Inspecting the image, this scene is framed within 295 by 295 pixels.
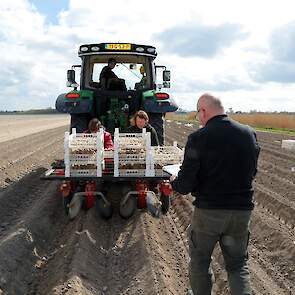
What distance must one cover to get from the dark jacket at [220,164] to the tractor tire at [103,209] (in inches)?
141

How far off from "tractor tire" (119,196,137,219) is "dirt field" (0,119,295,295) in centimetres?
11

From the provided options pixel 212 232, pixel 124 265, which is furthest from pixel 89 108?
pixel 212 232

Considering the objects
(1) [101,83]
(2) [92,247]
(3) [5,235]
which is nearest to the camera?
(2) [92,247]

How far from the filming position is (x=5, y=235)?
6.63 m

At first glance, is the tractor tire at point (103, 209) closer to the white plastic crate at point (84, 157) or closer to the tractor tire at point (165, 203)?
the white plastic crate at point (84, 157)

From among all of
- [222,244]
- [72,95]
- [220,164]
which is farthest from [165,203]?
[220,164]

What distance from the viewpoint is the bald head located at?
3.73 meters

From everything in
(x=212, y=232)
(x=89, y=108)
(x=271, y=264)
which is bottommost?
(x=271, y=264)

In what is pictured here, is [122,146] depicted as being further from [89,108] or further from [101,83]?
[101,83]

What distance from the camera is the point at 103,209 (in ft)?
23.8

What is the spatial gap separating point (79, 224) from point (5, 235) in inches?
38.6

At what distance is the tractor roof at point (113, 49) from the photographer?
30.4ft

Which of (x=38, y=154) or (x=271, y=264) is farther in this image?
(x=38, y=154)

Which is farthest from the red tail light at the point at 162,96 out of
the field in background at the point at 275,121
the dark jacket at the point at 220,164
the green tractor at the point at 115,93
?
the field in background at the point at 275,121
